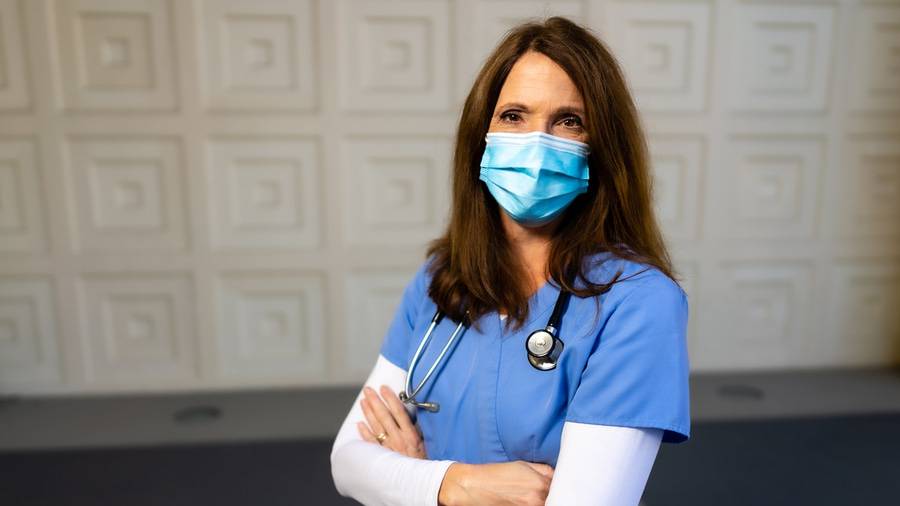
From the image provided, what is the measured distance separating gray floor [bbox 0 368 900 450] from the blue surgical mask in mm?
1571

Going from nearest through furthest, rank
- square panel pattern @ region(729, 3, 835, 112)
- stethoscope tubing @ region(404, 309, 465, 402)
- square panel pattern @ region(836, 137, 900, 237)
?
stethoscope tubing @ region(404, 309, 465, 402), square panel pattern @ region(729, 3, 835, 112), square panel pattern @ region(836, 137, 900, 237)

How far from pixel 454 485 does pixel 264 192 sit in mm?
1897

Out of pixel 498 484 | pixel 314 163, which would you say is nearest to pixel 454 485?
pixel 498 484

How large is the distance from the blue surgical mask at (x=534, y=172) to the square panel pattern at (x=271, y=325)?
5.70ft

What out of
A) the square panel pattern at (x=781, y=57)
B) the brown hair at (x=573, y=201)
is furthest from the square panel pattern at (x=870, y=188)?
the brown hair at (x=573, y=201)

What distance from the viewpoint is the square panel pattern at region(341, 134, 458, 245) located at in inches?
103

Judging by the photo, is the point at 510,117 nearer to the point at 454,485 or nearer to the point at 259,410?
the point at 454,485

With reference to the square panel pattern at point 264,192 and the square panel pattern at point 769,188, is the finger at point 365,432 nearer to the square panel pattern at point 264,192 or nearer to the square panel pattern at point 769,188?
the square panel pattern at point 264,192

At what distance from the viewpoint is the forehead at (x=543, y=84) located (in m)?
1.01

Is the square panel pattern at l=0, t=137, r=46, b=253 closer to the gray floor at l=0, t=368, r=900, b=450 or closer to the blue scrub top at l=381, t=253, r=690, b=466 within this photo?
the gray floor at l=0, t=368, r=900, b=450

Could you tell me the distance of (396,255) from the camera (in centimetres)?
267

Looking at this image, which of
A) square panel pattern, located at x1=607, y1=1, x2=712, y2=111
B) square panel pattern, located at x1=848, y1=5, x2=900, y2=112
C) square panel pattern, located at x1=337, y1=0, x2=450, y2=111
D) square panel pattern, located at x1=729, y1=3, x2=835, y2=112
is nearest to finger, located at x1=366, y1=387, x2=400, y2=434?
square panel pattern, located at x1=337, y1=0, x2=450, y2=111

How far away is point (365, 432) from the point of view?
119 centimetres

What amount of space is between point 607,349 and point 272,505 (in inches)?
55.6
